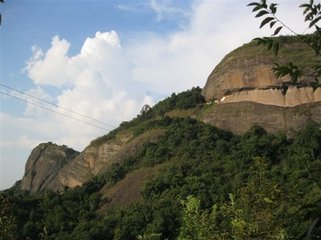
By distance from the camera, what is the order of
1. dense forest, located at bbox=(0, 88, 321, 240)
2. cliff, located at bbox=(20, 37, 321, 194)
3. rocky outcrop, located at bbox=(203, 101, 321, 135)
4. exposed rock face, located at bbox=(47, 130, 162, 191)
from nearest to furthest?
dense forest, located at bbox=(0, 88, 321, 240)
rocky outcrop, located at bbox=(203, 101, 321, 135)
cliff, located at bbox=(20, 37, 321, 194)
exposed rock face, located at bbox=(47, 130, 162, 191)

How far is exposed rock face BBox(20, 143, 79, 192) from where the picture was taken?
107125 millimetres

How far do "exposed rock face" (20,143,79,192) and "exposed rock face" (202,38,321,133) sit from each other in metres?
48.3

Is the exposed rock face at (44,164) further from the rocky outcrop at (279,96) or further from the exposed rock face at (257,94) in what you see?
the rocky outcrop at (279,96)

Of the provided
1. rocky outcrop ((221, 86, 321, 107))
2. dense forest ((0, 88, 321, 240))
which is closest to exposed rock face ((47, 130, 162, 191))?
dense forest ((0, 88, 321, 240))

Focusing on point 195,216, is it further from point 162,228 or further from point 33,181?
point 33,181

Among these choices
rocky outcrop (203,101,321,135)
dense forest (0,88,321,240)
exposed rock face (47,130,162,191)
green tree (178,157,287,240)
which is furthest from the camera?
exposed rock face (47,130,162,191)

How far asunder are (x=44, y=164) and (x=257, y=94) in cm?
6039

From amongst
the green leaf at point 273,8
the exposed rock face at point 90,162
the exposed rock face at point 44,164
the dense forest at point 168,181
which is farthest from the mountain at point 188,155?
the green leaf at point 273,8

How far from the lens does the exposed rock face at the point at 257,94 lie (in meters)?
61.0

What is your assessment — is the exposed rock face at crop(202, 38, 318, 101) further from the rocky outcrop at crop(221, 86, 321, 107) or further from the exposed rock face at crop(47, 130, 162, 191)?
the exposed rock face at crop(47, 130, 162, 191)

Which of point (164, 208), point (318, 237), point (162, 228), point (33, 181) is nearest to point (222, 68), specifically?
point (164, 208)

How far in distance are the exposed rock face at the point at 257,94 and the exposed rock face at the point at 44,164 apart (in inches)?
1901

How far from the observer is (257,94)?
64.8 meters

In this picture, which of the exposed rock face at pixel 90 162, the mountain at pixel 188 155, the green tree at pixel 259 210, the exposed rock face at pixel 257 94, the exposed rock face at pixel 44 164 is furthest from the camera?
the exposed rock face at pixel 44 164
